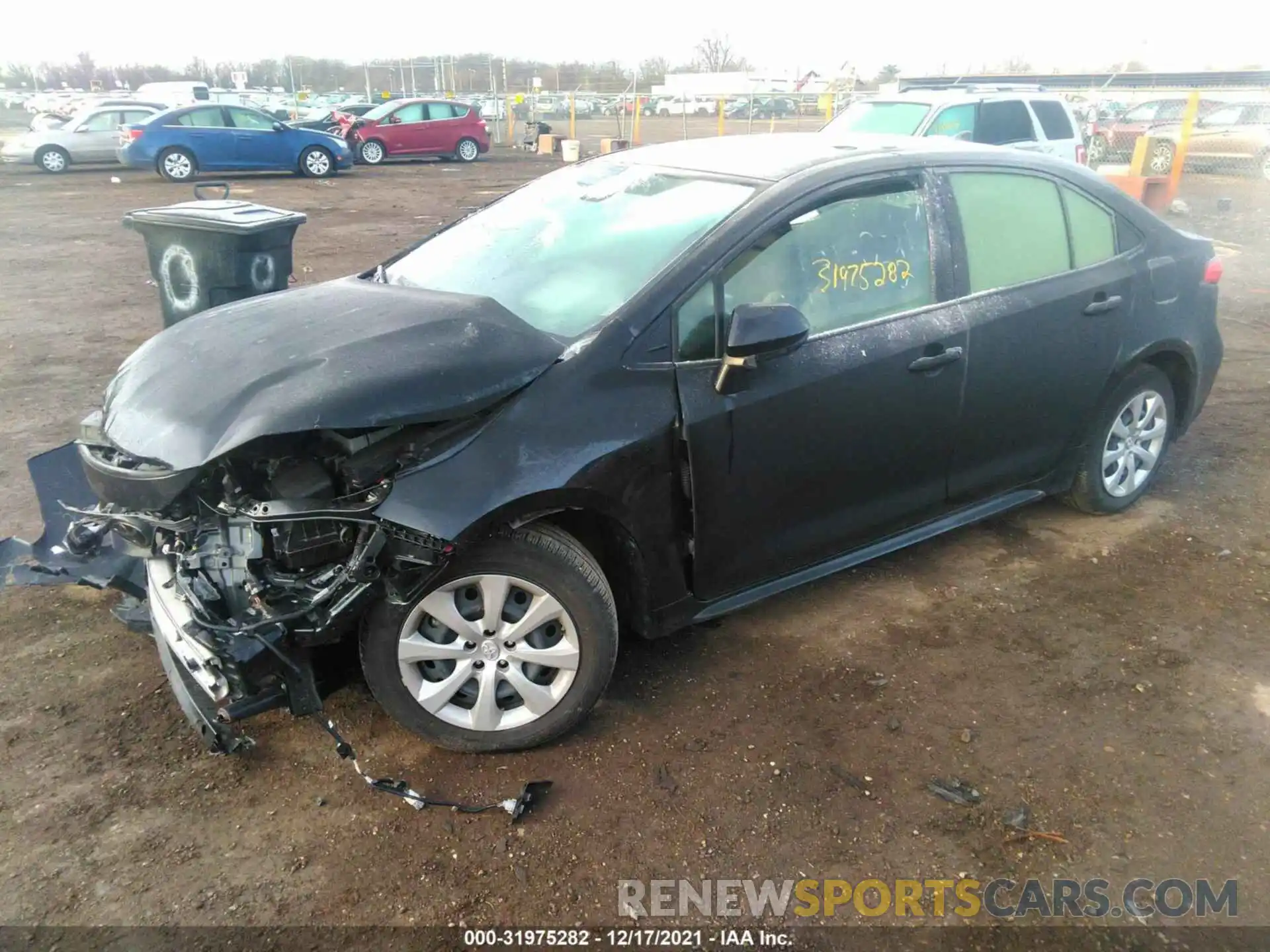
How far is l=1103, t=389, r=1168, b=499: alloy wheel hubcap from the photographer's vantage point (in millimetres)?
4262

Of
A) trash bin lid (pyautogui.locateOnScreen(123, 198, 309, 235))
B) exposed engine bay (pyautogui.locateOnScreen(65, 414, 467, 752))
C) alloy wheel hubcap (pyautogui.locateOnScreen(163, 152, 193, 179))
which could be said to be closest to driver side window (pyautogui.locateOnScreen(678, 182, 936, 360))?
exposed engine bay (pyautogui.locateOnScreen(65, 414, 467, 752))

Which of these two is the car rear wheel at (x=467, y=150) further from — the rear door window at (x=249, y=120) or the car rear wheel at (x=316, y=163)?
Result: the rear door window at (x=249, y=120)

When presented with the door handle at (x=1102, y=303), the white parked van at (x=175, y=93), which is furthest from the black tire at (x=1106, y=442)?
the white parked van at (x=175, y=93)

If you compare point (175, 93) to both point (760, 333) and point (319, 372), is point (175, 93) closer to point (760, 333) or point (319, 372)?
point (319, 372)

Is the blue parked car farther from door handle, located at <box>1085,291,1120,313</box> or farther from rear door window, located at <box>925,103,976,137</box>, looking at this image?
door handle, located at <box>1085,291,1120,313</box>

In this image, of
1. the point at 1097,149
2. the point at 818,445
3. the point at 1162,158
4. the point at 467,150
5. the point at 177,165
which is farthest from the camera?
the point at 467,150

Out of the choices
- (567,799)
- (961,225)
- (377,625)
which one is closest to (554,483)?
(377,625)

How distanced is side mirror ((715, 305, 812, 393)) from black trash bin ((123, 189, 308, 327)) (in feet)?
9.77

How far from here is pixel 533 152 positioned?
27609mm

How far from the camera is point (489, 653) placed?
2.76 metres

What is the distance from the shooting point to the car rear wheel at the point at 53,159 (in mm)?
19812

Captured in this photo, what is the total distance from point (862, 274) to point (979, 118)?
8673mm

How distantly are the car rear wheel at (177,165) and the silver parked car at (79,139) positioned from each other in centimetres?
222

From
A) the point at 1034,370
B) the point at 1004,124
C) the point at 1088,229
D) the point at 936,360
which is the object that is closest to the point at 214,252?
the point at 936,360
